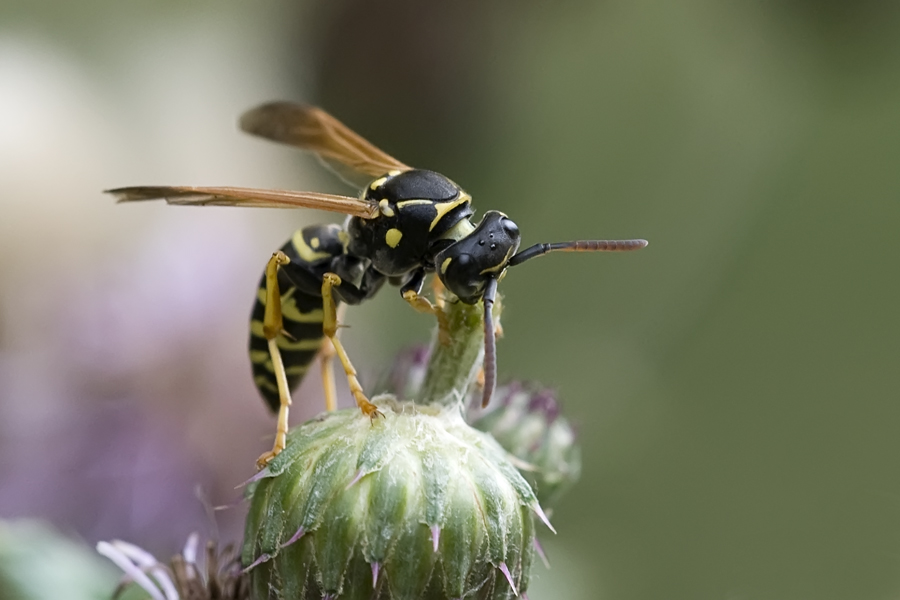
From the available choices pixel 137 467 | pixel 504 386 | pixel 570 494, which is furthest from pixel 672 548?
pixel 504 386

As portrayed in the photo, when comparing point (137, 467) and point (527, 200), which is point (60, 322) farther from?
point (527, 200)

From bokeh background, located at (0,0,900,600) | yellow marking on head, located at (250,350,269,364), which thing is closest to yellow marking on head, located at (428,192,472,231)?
yellow marking on head, located at (250,350,269,364)

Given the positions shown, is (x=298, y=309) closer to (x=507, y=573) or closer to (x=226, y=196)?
(x=226, y=196)

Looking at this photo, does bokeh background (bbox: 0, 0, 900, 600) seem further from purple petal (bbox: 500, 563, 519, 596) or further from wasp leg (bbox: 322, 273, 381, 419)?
purple petal (bbox: 500, 563, 519, 596)

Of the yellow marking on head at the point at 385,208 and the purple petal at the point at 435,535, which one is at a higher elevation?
the yellow marking on head at the point at 385,208

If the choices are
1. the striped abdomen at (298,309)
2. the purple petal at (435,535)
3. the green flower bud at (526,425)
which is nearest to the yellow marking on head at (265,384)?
the striped abdomen at (298,309)

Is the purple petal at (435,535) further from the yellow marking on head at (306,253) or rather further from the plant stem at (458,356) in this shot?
the yellow marking on head at (306,253)
